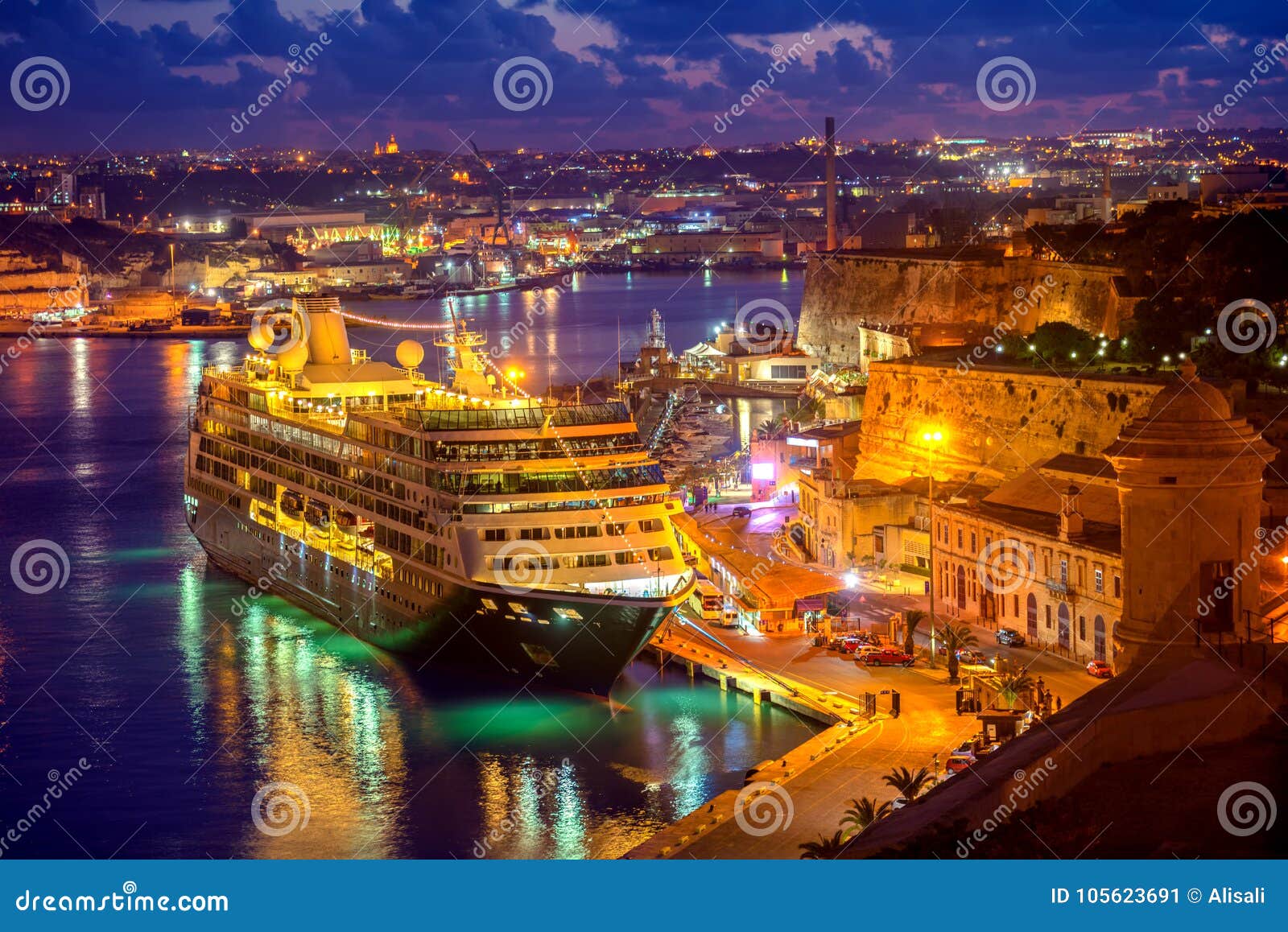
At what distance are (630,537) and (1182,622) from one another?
1053cm

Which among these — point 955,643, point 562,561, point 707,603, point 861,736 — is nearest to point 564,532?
point 562,561

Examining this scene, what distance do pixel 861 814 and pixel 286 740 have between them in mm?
6918

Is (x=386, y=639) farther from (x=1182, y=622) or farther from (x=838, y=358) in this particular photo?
(x=838, y=358)

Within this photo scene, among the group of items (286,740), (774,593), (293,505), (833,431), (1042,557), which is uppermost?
(833,431)

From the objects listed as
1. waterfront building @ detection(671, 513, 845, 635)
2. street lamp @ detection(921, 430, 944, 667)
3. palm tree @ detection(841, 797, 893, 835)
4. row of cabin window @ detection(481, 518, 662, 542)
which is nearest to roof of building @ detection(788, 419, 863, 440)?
street lamp @ detection(921, 430, 944, 667)

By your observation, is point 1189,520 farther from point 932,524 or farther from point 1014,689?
point 932,524

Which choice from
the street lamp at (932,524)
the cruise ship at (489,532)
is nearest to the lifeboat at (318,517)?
the cruise ship at (489,532)

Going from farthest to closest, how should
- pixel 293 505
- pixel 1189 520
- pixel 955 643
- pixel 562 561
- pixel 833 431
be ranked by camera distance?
pixel 833 431
pixel 293 505
pixel 562 561
pixel 955 643
pixel 1189 520

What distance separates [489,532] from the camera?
1678 centimetres

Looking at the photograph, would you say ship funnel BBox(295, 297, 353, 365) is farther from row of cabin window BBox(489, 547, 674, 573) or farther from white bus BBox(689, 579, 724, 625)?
row of cabin window BBox(489, 547, 674, 573)

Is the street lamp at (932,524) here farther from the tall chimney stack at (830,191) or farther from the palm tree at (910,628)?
the tall chimney stack at (830,191)

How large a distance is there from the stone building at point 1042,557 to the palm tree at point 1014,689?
46.8 inches

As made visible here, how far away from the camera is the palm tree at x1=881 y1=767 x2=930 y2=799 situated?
11523mm

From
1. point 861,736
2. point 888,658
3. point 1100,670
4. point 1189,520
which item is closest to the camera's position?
point 1189,520
